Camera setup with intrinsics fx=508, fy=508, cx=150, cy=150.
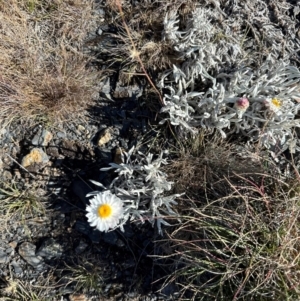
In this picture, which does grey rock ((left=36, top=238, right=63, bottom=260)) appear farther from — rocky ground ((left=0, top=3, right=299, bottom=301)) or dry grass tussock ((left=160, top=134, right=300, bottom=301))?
dry grass tussock ((left=160, top=134, right=300, bottom=301))

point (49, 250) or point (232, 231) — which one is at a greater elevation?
point (232, 231)

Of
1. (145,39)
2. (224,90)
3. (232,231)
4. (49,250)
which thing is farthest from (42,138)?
(232,231)

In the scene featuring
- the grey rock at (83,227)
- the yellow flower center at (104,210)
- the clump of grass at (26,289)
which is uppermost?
the yellow flower center at (104,210)

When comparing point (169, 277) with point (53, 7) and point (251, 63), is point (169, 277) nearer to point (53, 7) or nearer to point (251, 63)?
point (251, 63)

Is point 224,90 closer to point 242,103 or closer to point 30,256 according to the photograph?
point 242,103

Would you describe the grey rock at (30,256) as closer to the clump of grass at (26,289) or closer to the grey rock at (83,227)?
the clump of grass at (26,289)

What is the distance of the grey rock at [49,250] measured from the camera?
236cm

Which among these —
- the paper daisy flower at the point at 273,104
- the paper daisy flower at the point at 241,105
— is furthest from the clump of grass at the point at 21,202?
the paper daisy flower at the point at 273,104

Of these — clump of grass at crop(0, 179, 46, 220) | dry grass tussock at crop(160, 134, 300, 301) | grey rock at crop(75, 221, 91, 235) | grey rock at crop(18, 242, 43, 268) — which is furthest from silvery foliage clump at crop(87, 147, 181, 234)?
grey rock at crop(18, 242, 43, 268)

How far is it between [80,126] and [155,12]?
670 millimetres

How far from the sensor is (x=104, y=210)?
2.08m

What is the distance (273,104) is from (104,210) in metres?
0.87

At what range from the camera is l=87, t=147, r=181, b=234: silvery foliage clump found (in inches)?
88.7

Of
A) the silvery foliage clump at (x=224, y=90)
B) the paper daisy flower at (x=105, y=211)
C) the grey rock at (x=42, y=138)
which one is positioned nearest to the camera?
the paper daisy flower at (x=105, y=211)
